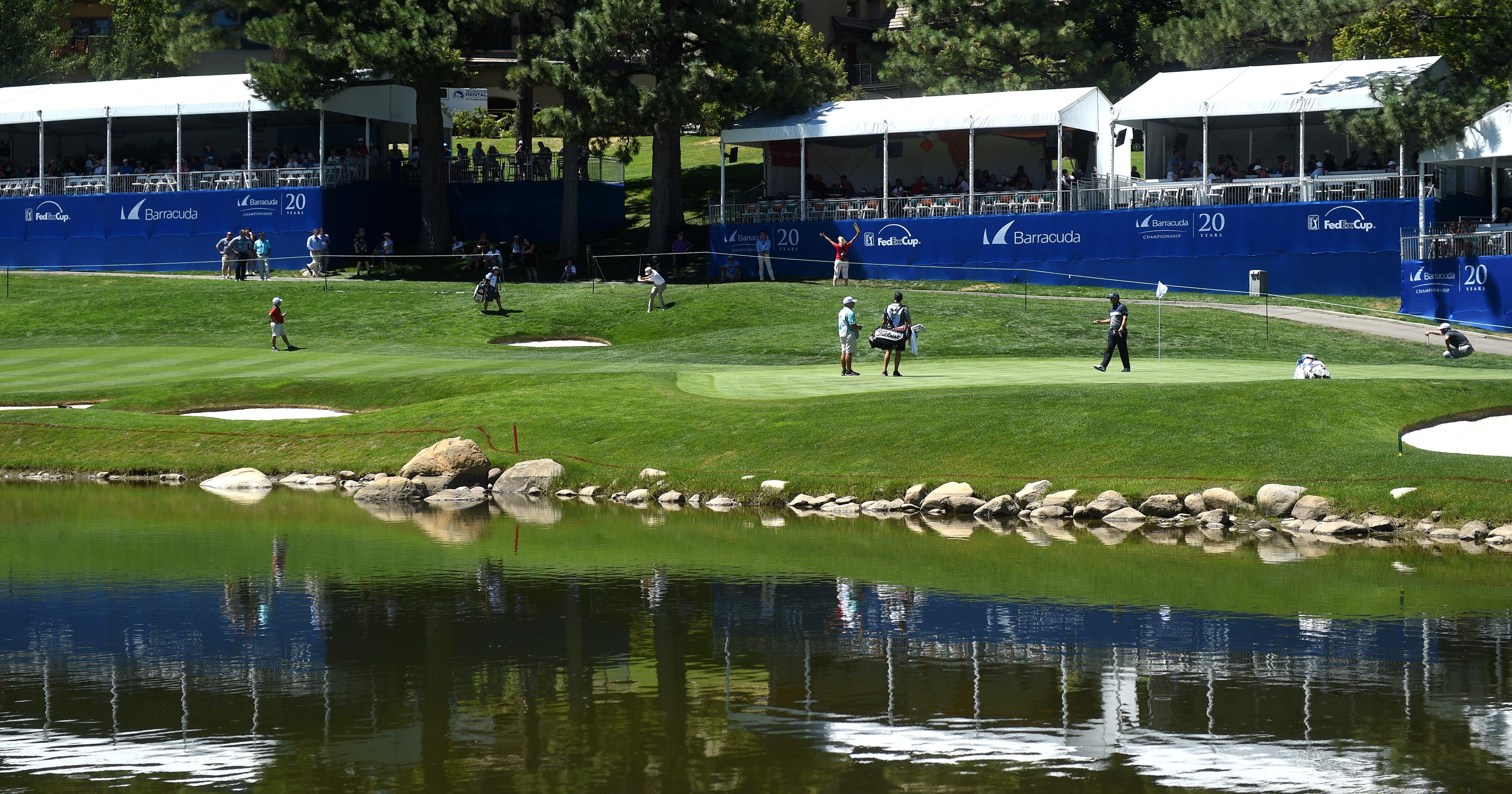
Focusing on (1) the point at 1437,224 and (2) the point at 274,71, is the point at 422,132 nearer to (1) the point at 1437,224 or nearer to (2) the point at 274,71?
(2) the point at 274,71

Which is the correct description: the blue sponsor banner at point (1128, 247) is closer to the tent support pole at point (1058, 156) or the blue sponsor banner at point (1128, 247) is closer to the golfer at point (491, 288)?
the tent support pole at point (1058, 156)

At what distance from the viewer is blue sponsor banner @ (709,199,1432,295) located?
5028cm

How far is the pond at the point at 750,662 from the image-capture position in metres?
11.5

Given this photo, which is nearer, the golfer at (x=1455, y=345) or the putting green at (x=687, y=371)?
the putting green at (x=687, y=371)

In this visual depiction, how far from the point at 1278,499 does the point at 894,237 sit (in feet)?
112

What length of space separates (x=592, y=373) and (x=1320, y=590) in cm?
2031

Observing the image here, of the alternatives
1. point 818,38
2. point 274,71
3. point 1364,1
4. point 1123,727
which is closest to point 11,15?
point 274,71

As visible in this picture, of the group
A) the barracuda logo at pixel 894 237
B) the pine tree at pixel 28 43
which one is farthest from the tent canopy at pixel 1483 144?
the pine tree at pixel 28 43

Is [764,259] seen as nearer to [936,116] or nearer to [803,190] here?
[803,190]

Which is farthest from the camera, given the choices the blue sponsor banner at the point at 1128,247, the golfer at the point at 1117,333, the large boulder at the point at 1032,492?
the blue sponsor banner at the point at 1128,247

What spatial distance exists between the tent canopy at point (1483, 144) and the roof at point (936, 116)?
11.8 meters

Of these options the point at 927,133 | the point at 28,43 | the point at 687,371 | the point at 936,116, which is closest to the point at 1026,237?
the point at 936,116

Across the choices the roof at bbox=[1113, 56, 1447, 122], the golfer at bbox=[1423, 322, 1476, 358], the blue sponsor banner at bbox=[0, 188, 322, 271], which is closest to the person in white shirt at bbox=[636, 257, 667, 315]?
the roof at bbox=[1113, 56, 1447, 122]

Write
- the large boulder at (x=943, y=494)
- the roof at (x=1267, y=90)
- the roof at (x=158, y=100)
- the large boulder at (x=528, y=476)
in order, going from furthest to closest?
the roof at (x=158, y=100) < the roof at (x=1267, y=90) < the large boulder at (x=528, y=476) < the large boulder at (x=943, y=494)
